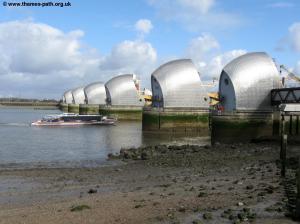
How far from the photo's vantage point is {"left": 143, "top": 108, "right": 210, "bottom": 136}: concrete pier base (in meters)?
47.4

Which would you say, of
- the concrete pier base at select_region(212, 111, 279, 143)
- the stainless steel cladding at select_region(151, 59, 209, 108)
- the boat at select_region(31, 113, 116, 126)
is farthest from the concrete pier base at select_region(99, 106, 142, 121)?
the concrete pier base at select_region(212, 111, 279, 143)

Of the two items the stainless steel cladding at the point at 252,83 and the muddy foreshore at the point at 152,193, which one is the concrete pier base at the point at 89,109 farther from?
the muddy foreshore at the point at 152,193

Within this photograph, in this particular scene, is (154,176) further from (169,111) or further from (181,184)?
(169,111)

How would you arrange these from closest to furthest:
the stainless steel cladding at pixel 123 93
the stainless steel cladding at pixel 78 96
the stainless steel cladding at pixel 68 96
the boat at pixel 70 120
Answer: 1. the boat at pixel 70 120
2. the stainless steel cladding at pixel 123 93
3. the stainless steel cladding at pixel 78 96
4. the stainless steel cladding at pixel 68 96

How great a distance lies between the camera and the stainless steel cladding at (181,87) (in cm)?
5034

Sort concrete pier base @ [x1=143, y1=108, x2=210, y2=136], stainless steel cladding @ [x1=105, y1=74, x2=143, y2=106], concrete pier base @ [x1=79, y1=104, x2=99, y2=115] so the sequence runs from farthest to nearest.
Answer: concrete pier base @ [x1=79, y1=104, x2=99, y2=115] < stainless steel cladding @ [x1=105, y1=74, x2=143, y2=106] < concrete pier base @ [x1=143, y1=108, x2=210, y2=136]

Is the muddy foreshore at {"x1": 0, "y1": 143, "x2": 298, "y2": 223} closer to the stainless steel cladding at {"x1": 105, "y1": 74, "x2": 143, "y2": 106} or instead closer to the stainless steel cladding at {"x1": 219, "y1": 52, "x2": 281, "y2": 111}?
the stainless steel cladding at {"x1": 219, "y1": 52, "x2": 281, "y2": 111}

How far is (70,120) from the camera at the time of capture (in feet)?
203

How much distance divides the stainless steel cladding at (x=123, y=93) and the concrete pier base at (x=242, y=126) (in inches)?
1533

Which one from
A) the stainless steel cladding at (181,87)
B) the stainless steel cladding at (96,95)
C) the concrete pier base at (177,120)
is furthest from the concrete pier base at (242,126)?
the stainless steel cladding at (96,95)

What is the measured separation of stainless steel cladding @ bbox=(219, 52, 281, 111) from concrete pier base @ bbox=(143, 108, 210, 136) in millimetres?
7825

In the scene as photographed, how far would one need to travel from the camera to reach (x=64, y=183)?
52.3 ft

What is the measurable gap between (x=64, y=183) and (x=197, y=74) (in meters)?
36.6

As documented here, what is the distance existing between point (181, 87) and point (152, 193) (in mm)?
38596
